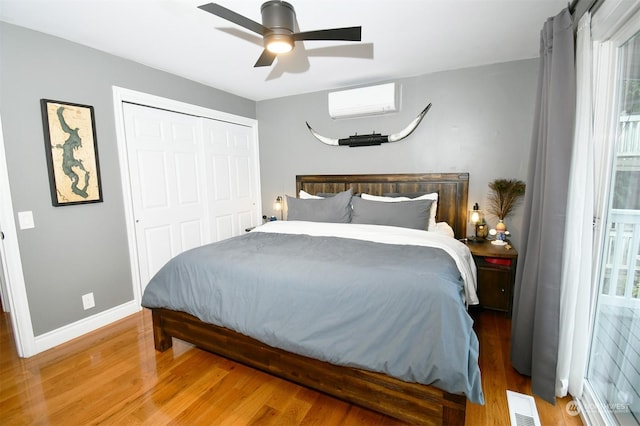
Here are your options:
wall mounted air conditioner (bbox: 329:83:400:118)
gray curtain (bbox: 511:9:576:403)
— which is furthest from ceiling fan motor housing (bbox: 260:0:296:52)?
wall mounted air conditioner (bbox: 329:83:400:118)

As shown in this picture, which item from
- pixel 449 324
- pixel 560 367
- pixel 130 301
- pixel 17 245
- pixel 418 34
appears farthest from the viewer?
pixel 130 301

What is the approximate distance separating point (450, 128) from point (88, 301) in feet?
13.0

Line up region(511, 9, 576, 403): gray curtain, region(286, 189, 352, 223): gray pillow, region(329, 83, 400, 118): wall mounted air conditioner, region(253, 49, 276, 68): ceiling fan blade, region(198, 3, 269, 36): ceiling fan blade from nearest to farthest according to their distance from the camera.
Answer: region(198, 3, 269, 36): ceiling fan blade → region(511, 9, 576, 403): gray curtain → region(253, 49, 276, 68): ceiling fan blade → region(286, 189, 352, 223): gray pillow → region(329, 83, 400, 118): wall mounted air conditioner

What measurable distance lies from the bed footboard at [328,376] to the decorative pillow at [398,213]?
1.60 m

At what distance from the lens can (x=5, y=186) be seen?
2.09 meters

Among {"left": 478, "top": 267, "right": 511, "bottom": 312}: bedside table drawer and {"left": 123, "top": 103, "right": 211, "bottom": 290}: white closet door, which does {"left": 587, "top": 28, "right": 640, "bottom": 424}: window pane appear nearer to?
{"left": 478, "top": 267, "right": 511, "bottom": 312}: bedside table drawer

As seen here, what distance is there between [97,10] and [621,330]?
3.72m

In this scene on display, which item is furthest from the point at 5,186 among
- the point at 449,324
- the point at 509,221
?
the point at 509,221

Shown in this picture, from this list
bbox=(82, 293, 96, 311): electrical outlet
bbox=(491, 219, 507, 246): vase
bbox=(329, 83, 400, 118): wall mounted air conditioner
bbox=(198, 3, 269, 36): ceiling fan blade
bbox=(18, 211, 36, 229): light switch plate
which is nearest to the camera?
bbox=(198, 3, 269, 36): ceiling fan blade

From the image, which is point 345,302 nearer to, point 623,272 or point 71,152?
point 623,272

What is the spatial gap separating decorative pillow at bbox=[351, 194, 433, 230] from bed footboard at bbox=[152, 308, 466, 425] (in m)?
1.60

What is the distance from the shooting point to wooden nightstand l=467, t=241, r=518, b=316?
2.63 metres

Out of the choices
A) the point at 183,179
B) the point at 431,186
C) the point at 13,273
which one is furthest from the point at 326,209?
the point at 13,273

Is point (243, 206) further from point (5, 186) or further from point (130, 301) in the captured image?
point (5, 186)
